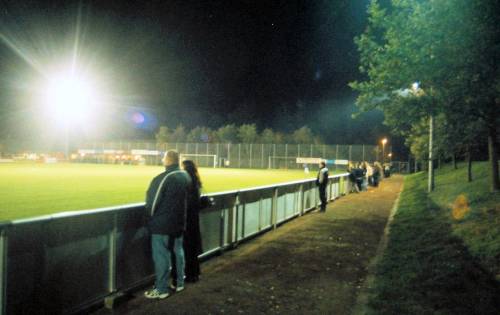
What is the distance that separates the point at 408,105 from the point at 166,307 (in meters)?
8.02

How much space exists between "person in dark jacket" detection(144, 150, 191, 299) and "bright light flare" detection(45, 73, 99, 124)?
214 ft

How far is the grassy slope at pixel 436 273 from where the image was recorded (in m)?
5.28

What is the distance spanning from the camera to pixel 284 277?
21.4ft

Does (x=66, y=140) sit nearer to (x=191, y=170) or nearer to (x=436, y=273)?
(x=191, y=170)

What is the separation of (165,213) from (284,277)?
2134 mm

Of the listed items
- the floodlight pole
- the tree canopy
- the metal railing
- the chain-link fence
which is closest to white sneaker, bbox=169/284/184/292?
the metal railing

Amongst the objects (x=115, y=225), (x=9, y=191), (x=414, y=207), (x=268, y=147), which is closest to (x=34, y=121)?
(x=268, y=147)

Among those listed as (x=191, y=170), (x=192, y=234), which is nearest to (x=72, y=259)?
(x=192, y=234)

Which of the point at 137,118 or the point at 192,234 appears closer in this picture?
the point at 192,234

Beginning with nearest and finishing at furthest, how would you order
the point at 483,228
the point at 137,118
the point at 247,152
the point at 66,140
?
the point at 483,228 < the point at 247,152 < the point at 66,140 < the point at 137,118

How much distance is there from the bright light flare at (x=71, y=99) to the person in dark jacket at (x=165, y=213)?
65.1 metres

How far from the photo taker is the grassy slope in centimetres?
528

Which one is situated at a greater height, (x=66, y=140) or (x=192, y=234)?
(x=66, y=140)

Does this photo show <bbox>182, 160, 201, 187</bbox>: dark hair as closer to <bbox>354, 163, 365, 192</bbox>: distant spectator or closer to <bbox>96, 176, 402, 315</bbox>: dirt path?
<bbox>96, 176, 402, 315</bbox>: dirt path
